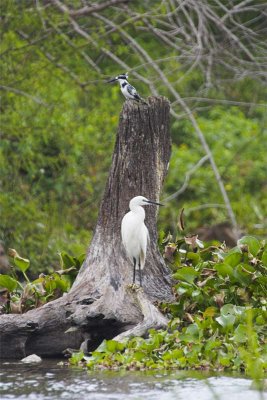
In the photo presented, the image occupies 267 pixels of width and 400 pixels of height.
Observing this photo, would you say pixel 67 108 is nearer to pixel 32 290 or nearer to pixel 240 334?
pixel 32 290

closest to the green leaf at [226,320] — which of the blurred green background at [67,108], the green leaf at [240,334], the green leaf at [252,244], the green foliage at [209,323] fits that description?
the green foliage at [209,323]

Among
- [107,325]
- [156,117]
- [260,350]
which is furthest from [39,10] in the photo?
[260,350]

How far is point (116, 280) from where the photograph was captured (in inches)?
318

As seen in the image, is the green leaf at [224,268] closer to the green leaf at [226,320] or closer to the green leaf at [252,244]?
the green leaf at [252,244]

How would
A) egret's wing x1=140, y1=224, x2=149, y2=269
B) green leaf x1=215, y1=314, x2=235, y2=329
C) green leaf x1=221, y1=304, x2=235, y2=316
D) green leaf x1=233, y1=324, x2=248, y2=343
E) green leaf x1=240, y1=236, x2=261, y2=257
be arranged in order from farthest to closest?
green leaf x1=240, y1=236, x2=261, y2=257
egret's wing x1=140, y1=224, x2=149, y2=269
green leaf x1=221, y1=304, x2=235, y2=316
green leaf x1=215, y1=314, x2=235, y2=329
green leaf x1=233, y1=324, x2=248, y2=343

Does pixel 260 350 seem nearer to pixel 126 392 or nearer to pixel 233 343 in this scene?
pixel 233 343

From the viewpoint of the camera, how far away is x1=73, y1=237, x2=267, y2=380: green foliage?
7.16 meters

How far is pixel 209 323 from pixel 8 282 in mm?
1821

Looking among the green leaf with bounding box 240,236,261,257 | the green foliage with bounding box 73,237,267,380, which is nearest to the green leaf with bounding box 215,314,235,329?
the green foliage with bounding box 73,237,267,380

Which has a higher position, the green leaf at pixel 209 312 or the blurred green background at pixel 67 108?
the blurred green background at pixel 67 108

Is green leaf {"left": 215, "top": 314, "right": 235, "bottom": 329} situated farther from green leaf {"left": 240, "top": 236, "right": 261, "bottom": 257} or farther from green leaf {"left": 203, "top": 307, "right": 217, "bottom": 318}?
green leaf {"left": 240, "top": 236, "right": 261, "bottom": 257}

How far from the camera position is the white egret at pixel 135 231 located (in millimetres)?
7930

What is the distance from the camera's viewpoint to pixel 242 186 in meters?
16.2

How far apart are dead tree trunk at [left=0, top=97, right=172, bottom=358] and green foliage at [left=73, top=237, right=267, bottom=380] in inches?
8.7
